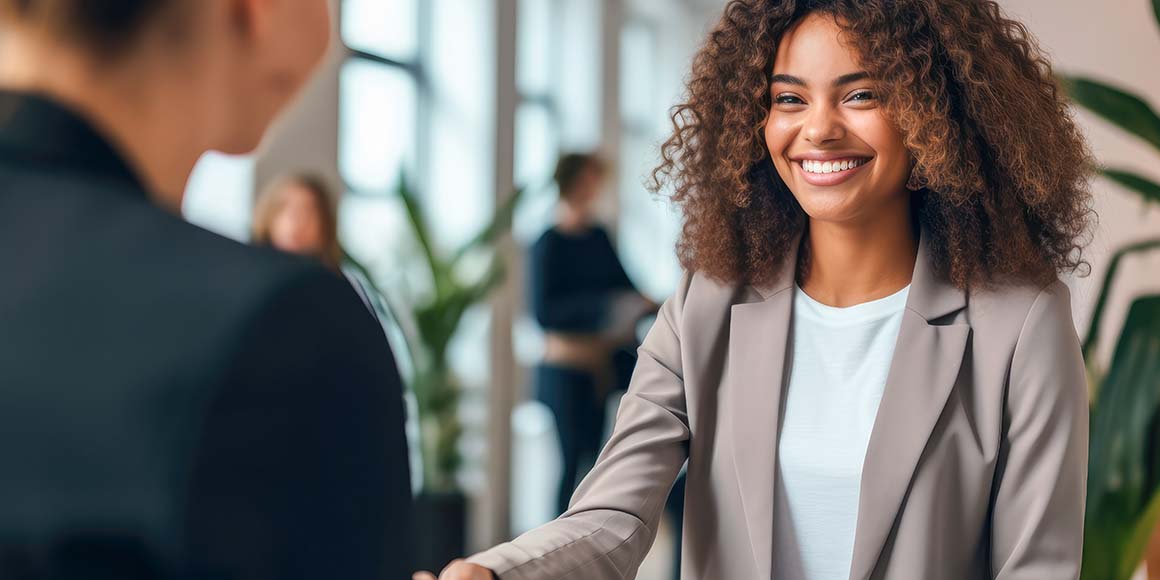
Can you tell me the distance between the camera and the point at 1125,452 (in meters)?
2.52

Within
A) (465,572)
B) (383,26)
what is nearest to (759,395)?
(465,572)

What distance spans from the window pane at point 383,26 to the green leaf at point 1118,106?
12.1 feet

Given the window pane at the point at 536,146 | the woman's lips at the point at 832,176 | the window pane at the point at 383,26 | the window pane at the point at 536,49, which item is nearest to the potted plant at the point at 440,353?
the window pane at the point at 383,26

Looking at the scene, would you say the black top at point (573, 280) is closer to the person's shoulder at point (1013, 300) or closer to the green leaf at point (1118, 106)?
the green leaf at point (1118, 106)

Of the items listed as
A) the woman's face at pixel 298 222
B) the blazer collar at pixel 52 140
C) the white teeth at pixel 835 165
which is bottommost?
the woman's face at pixel 298 222

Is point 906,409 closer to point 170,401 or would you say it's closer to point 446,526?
point 170,401

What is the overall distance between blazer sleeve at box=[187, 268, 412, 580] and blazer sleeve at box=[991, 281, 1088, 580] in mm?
952

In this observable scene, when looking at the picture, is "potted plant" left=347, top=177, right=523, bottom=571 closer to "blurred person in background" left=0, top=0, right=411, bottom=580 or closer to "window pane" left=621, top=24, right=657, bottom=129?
"blurred person in background" left=0, top=0, right=411, bottom=580

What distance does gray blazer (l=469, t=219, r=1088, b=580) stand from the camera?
129cm

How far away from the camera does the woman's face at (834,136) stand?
4.49 ft

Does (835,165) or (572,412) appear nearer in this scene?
(835,165)

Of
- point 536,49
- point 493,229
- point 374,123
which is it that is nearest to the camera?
point 493,229

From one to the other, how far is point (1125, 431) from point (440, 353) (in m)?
2.97

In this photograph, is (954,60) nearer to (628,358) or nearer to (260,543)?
(260,543)
